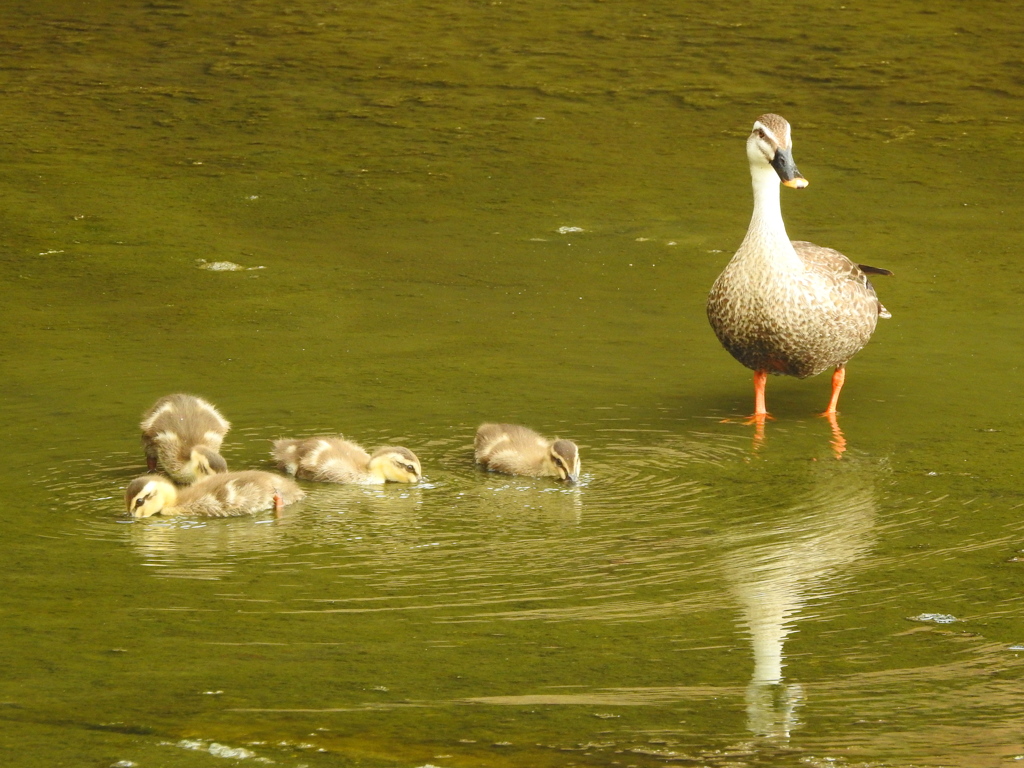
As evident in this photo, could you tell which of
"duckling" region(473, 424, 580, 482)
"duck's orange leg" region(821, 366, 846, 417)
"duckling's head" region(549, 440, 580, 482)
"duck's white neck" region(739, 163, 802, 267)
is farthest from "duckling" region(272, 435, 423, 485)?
"duck's orange leg" region(821, 366, 846, 417)

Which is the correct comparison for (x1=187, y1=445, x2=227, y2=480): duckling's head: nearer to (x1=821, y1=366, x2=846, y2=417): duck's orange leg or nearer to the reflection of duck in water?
the reflection of duck in water

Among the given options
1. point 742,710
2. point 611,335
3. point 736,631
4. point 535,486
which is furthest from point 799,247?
point 742,710

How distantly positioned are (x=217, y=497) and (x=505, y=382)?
79.6 inches

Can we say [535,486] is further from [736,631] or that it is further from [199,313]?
[199,313]

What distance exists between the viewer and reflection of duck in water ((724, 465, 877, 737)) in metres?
3.69

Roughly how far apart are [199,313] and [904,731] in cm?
513

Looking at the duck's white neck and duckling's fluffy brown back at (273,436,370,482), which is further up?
the duck's white neck

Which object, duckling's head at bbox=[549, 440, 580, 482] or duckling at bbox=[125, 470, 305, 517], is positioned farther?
duckling's head at bbox=[549, 440, 580, 482]

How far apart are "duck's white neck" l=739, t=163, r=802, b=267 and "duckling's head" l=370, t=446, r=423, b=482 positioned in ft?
5.48

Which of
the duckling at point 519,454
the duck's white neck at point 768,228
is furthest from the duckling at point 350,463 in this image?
the duck's white neck at point 768,228

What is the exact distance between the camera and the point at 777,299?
20.3ft

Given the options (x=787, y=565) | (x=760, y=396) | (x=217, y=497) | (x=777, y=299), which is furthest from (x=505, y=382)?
(x=787, y=565)

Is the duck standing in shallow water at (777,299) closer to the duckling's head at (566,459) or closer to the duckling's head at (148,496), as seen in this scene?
the duckling's head at (566,459)

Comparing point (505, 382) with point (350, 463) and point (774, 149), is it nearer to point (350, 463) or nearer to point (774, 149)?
point (774, 149)
